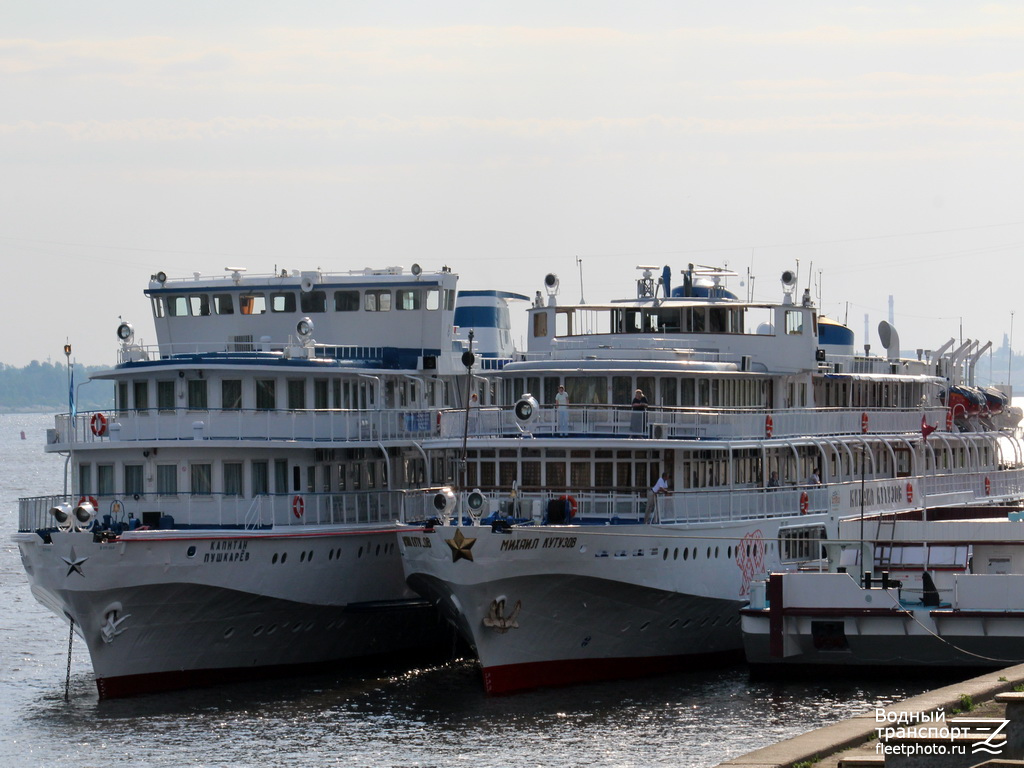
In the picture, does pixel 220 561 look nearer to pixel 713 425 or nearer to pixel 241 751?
pixel 241 751

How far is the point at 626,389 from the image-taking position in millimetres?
37938

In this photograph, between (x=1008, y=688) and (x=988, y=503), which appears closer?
(x=1008, y=688)

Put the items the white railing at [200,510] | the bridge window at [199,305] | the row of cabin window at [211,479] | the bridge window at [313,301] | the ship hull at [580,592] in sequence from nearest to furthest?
1. the ship hull at [580,592]
2. the white railing at [200,510]
3. the row of cabin window at [211,479]
4. the bridge window at [313,301]
5. the bridge window at [199,305]

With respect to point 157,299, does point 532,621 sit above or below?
below

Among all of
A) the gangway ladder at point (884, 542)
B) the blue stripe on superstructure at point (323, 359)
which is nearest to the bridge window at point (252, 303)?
the blue stripe on superstructure at point (323, 359)

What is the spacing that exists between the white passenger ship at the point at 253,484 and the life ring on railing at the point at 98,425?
41 mm

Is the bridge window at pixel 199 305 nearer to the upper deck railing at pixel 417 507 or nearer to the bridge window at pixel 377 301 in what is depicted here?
the bridge window at pixel 377 301

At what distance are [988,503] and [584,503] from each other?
19287mm

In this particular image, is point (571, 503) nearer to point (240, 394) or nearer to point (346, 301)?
point (240, 394)

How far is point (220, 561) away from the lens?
35.6 metres

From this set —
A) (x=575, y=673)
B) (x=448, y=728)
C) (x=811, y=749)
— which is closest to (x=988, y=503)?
(x=575, y=673)

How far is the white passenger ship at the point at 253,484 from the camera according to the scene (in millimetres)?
35406

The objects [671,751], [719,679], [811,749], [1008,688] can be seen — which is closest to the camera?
[811,749]

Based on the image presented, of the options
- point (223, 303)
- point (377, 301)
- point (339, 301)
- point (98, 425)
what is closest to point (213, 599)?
point (98, 425)
